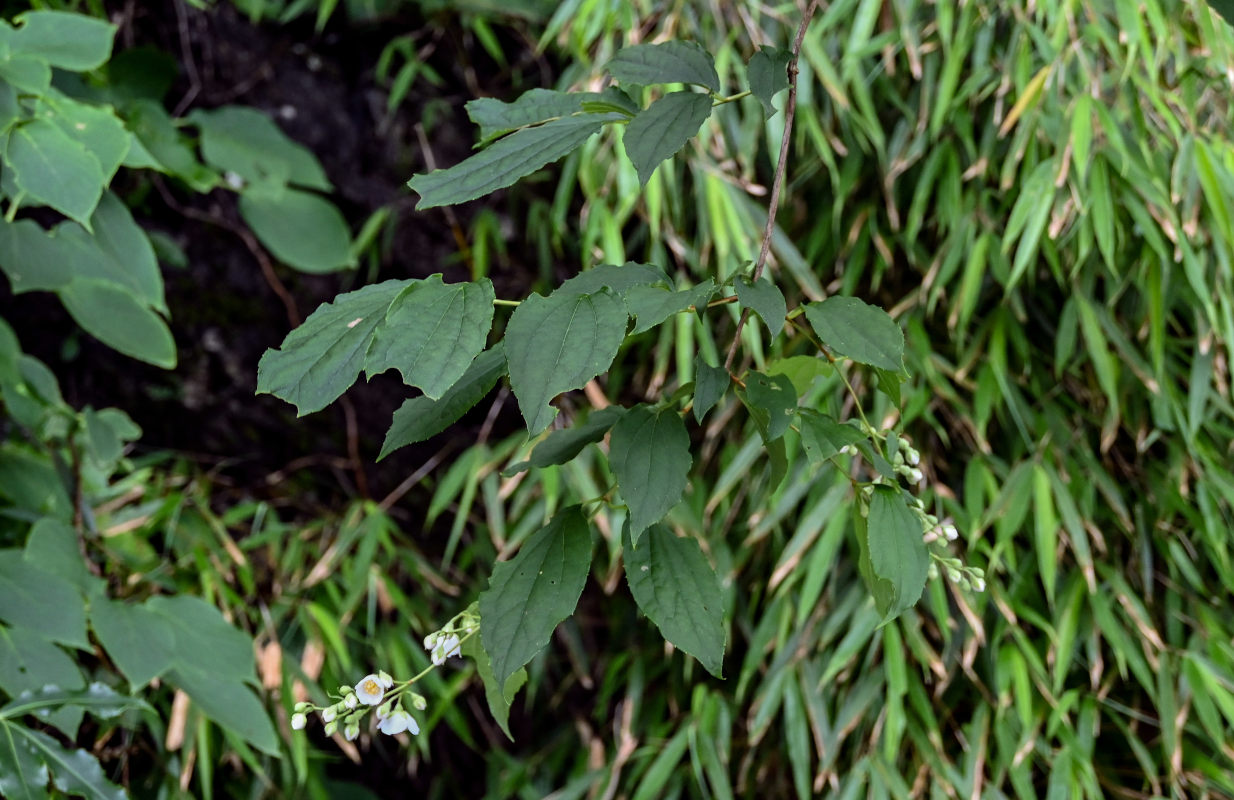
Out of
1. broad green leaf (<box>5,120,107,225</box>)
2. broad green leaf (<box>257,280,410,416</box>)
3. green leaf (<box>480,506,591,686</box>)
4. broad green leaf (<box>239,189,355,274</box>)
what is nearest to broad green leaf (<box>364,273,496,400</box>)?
broad green leaf (<box>257,280,410,416</box>)

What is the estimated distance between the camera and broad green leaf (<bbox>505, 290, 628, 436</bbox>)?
427 millimetres

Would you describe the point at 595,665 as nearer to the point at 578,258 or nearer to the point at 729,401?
the point at 729,401

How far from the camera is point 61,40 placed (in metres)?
0.98

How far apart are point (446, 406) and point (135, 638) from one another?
70 cm

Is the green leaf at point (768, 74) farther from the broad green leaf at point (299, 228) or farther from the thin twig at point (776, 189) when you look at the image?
the broad green leaf at point (299, 228)

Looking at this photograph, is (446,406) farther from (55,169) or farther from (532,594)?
(55,169)

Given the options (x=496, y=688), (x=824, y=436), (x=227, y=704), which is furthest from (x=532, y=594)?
(x=227, y=704)

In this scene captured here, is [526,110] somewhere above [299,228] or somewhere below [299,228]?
above

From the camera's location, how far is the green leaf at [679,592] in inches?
19.2

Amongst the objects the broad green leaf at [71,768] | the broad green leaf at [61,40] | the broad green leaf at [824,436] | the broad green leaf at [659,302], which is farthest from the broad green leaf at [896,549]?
the broad green leaf at [61,40]

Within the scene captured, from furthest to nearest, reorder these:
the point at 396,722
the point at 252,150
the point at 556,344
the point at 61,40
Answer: the point at 252,150 < the point at 61,40 < the point at 396,722 < the point at 556,344

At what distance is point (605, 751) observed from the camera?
154 centimetres

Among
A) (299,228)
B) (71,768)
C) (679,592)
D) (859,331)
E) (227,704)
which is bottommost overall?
(227,704)

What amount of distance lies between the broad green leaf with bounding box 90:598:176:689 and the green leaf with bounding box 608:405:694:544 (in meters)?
0.72
